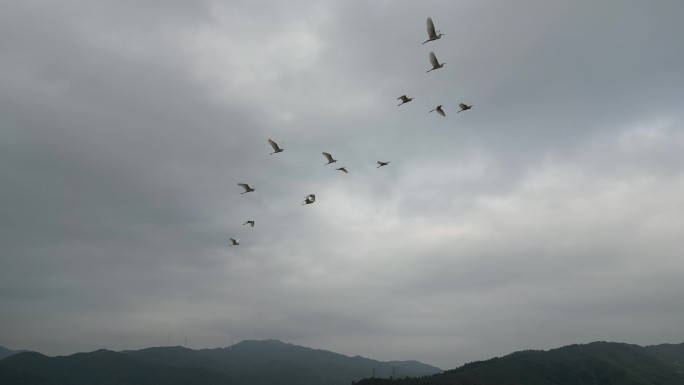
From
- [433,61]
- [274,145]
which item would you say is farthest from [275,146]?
[433,61]

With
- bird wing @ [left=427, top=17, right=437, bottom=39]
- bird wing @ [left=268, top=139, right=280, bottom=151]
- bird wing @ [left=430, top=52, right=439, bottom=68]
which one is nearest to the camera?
bird wing @ [left=427, top=17, right=437, bottom=39]

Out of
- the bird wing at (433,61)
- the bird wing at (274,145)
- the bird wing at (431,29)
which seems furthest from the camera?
the bird wing at (274,145)

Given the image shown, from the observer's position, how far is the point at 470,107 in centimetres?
4600

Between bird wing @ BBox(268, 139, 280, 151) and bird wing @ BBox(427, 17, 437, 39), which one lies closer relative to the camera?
bird wing @ BBox(427, 17, 437, 39)

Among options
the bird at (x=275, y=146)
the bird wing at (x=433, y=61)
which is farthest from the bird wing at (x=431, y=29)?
the bird at (x=275, y=146)

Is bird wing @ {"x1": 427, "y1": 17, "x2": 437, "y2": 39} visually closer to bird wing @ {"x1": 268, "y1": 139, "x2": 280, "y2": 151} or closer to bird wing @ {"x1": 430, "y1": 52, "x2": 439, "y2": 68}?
bird wing @ {"x1": 430, "y1": 52, "x2": 439, "y2": 68}

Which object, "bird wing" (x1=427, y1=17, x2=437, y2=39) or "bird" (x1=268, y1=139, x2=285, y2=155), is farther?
"bird" (x1=268, y1=139, x2=285, y2=155)

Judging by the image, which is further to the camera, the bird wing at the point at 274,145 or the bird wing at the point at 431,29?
the bird wing at the point at 274,145

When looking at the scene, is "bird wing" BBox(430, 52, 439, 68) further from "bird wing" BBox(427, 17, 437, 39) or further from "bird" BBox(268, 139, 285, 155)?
"bird" BBox(268, 139, 285, 155)

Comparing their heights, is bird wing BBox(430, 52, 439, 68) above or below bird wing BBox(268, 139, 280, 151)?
above

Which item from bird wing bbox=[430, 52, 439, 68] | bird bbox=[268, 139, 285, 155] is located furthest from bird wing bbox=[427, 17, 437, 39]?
bird bbox=[268, 139, 285, 155]

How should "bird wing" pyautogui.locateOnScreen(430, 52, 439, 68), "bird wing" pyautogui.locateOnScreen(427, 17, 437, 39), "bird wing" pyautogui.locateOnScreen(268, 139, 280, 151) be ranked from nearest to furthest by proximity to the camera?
"bird wing" pyautogui.locateOnScreen(427, 17, 437, 39), "bird wing" pyautogui.locateOnScreen(430, 52, 439, 68), "bird wing" pyautogui.locateOnScreen(268, 139, 280, 151)

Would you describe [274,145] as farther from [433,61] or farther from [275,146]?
[433,61]

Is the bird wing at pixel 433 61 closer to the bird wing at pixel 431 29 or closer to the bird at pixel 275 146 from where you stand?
the bird wing at pixel 431 29
